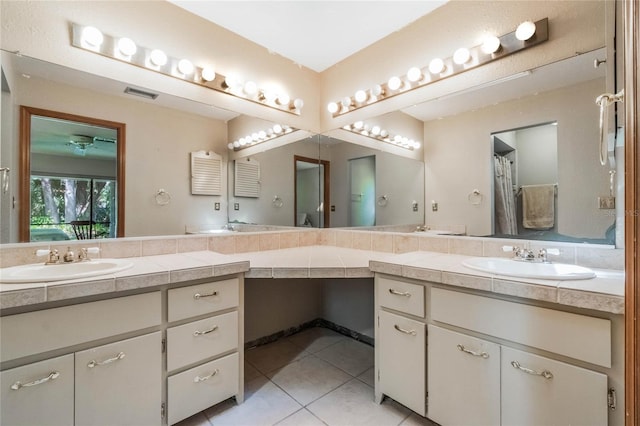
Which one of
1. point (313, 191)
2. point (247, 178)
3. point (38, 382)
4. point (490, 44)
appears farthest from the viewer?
point (313, 191)

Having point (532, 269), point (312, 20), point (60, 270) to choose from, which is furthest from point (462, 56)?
point (60, 270)

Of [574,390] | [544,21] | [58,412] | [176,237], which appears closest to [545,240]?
[574,390]

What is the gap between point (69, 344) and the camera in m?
0.95

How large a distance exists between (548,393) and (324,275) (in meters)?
0.95

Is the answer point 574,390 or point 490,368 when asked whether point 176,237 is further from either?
point 574,390

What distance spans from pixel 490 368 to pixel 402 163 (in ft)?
4.62

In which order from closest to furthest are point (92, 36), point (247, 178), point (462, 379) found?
point (462, 379) → point (92, 36) → point (247, 178)

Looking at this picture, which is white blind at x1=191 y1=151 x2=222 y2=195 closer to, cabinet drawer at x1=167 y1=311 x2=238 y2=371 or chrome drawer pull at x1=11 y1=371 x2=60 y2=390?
cabinet drawer at x1=167 y1=311 x2=238 y2=371

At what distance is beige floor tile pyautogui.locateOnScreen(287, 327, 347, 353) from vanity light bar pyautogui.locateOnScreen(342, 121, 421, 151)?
1662mm

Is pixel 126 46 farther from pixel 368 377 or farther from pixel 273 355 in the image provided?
pixel 368 377

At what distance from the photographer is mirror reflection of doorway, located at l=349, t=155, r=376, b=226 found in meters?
2.21

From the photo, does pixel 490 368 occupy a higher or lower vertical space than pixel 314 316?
higher

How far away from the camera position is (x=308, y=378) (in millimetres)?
1728

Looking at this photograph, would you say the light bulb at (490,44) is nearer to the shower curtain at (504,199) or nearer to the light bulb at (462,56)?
the light bulb at (462,56)
